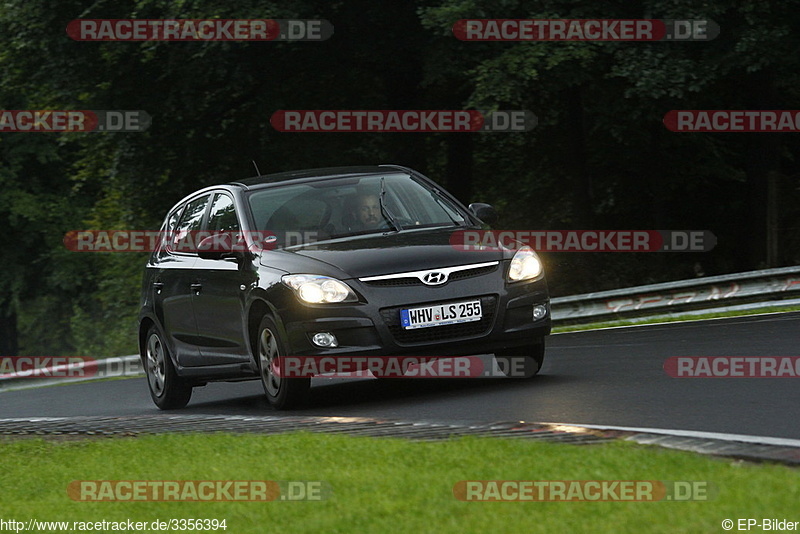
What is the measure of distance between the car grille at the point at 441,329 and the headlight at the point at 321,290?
0.29 meters

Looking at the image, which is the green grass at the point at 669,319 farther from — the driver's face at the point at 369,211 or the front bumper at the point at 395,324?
the front bumper at the point at 395,324

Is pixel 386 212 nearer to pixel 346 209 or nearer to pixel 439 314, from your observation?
pixel 346 209

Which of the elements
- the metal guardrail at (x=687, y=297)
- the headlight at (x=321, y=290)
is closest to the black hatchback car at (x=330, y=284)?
the headlight at (x=321, y=290)

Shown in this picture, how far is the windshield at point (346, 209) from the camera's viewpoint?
438 inches

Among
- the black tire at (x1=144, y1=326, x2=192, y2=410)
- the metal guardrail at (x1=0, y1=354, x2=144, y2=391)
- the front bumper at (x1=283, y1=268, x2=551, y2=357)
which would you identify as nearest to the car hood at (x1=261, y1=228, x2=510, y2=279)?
the front bumper at (x1=283, y1=268, x2=551, y2=357)

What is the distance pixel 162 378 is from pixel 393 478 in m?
6.33

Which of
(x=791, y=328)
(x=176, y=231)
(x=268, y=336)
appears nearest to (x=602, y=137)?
(x=791, y=328)

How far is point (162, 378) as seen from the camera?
41.4ft

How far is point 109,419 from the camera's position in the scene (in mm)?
10711

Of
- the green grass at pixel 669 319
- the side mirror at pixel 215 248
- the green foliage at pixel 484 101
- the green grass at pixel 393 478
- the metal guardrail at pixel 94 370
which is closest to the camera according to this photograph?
the green grass at pixel 393 478

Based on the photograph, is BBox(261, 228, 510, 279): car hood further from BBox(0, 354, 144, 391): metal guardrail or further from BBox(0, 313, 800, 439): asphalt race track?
BBox(0, 354, 144, 391): metal guardrail

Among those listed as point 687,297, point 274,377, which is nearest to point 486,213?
point 274,377

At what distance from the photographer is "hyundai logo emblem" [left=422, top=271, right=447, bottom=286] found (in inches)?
399

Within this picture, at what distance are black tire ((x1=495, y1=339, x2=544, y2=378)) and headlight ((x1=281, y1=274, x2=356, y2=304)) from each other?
1631 millimetres
